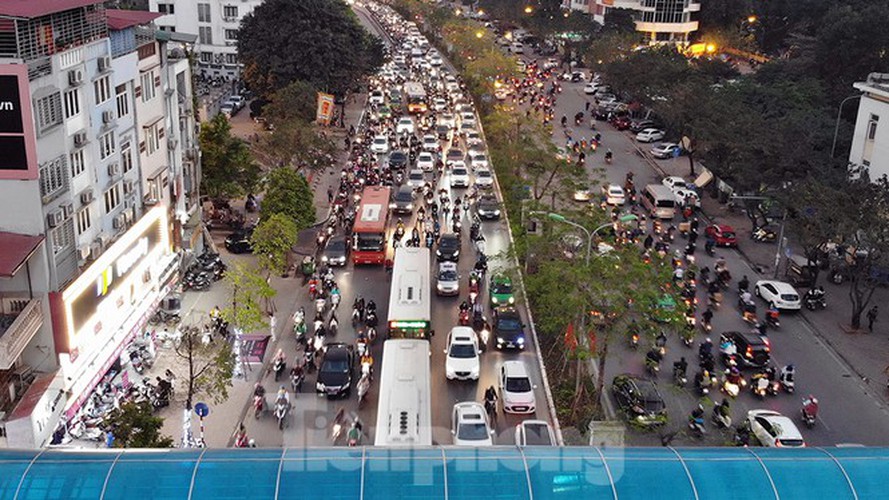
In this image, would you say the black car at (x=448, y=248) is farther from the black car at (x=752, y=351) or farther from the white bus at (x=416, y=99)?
the white bus at (x=416, y=99)

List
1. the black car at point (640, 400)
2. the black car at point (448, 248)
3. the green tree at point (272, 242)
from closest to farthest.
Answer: the black car at point (640, 400) → the green tree at point (272, 242) → the black car at point (448, 248)

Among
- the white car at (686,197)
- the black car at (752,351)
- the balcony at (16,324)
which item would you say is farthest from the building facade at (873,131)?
the balcony at (16,324)

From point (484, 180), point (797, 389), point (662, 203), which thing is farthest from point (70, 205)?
point (662, 203)

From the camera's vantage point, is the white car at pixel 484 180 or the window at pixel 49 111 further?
the white car at pixel 484 180

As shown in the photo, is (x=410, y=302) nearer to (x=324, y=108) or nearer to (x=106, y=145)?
(x=106, y=145)

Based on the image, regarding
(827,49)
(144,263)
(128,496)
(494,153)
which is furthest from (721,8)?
(128,496)

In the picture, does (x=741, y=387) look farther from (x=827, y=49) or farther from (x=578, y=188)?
(x=827, y=49)
